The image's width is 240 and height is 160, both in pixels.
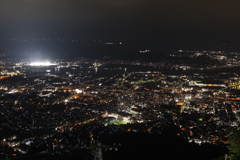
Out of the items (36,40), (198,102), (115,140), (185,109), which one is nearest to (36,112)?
(115,140)

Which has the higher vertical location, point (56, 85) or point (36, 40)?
point (36, 40)

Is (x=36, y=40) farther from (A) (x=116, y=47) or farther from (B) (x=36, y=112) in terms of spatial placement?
(B) (x=36, y=112)

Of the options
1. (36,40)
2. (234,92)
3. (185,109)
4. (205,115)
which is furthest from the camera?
(36,40)

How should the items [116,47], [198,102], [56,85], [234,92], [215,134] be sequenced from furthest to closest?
1. [116,47]
2. [56,85]
3. [234,92]
4. [198,102]
5. [215,134]

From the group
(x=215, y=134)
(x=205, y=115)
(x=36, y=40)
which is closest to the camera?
(x=215, y=134)

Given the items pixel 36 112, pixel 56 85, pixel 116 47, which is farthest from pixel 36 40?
pixel 36 112

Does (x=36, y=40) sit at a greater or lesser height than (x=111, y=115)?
greater

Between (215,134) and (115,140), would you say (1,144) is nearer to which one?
(115,140)

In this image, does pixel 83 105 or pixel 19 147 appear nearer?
pixel 19 147

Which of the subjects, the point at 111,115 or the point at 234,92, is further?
the point at 234,92
